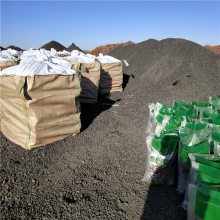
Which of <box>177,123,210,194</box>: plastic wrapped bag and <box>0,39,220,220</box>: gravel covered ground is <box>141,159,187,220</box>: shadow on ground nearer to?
<box>0,39,220,220</box>: gravel covered ground

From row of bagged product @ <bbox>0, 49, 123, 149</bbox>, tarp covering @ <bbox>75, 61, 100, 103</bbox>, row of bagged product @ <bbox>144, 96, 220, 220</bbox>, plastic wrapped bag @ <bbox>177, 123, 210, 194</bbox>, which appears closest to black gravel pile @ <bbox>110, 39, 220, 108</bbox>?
tarp covering @ <bbox>75, 61, 100, 103</bbox>

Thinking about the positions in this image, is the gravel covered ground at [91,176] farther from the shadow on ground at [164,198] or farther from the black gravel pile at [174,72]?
the black gravel pile at [174,72]

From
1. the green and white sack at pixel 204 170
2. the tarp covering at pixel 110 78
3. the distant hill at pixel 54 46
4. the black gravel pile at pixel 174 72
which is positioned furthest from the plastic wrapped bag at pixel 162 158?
the distant hill at pixel 54 46

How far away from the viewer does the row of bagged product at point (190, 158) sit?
174 cm

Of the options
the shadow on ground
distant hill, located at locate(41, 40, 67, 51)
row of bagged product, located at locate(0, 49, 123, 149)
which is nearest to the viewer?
the shadow on ground

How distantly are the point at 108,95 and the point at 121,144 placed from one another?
3010 millimetres

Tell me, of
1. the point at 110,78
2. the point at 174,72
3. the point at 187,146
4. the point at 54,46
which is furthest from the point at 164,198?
the point at 54,46

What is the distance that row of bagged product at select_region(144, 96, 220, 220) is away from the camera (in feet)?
5.69

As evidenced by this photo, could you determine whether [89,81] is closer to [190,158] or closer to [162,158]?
[162,158]

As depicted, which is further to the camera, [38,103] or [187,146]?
[38,103]

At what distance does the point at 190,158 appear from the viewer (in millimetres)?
2162

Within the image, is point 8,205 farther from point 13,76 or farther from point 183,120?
point 183,120

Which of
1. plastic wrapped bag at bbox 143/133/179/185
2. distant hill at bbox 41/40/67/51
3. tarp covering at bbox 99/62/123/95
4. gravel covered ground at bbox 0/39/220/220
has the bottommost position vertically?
gravel covered ground at bbox 0/39/220/220

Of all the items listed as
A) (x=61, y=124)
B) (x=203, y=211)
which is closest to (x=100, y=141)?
(x=61, y=124)
